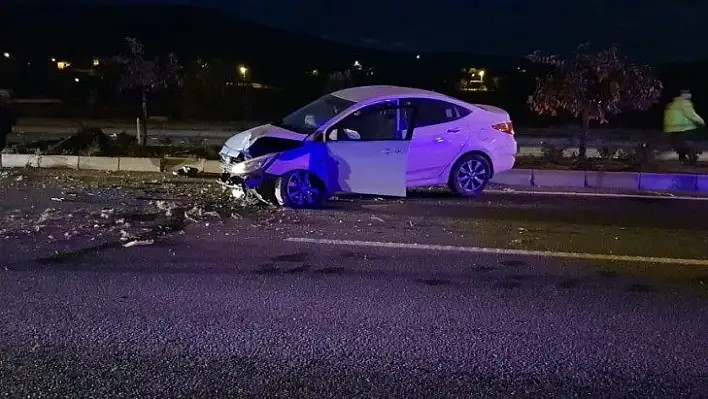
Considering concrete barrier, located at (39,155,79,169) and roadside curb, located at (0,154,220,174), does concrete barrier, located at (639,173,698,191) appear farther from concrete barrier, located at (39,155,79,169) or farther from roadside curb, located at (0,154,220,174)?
concrete barrier, located at (39,155,79,169)

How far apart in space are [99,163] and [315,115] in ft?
17.3

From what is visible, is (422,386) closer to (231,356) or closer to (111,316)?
(231,356)

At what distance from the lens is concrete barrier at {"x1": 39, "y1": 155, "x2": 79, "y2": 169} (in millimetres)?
14344

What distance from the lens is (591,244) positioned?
843 centimetres

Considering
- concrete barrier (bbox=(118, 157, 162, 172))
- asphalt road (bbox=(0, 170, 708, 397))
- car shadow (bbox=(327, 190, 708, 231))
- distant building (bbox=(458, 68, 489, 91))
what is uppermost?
distant building (bbox=(458, 68, 489, 91))

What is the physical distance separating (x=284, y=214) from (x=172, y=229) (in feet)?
4.96

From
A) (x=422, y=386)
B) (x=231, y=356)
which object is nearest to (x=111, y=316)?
(x=231, y=356)

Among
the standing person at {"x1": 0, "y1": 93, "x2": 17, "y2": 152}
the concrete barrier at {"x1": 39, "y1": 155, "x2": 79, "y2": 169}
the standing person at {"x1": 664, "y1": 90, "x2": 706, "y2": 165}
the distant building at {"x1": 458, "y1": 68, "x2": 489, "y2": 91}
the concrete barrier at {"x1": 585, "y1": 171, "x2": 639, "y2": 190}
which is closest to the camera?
the concrete barrier at {"x1": 585, "y1": 171, "x2": 639, "y2": 190}

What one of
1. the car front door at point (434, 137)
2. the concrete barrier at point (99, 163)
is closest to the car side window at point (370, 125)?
the car front door at point (434, 137)

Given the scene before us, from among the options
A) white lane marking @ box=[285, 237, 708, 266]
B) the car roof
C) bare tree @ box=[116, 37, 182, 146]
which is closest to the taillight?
the car roof

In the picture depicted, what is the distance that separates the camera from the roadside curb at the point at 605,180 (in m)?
12.8

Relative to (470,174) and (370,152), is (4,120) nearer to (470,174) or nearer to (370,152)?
(370,152)

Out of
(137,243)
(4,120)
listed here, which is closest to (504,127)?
(137,243)

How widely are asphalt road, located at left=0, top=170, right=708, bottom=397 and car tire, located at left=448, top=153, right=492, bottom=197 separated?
1448mm
